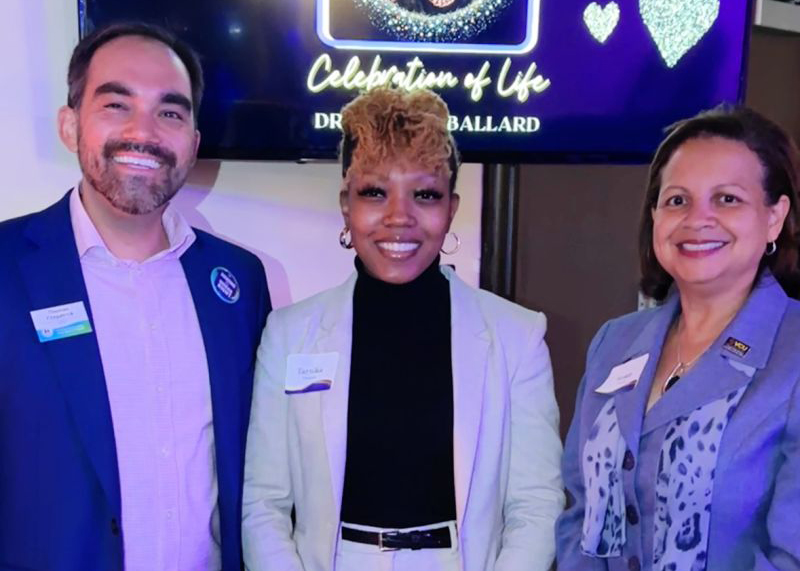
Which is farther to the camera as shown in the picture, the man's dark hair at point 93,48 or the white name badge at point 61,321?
the man's dark hair at point 93,48

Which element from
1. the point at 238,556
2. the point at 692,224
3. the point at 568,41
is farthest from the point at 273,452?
the point at 568,41

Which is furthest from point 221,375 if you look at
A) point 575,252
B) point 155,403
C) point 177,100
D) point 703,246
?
point 575,252

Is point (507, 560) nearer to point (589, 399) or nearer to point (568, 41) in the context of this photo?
point (589, 399)

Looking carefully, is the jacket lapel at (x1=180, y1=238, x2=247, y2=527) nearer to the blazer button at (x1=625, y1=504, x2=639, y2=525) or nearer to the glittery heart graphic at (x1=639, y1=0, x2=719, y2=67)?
the blazer button at (x1=625, y1=504, x2=639, y2=525)

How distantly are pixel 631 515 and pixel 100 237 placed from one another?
128 cm

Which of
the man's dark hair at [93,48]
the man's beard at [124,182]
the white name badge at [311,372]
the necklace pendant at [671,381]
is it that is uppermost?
the man's dark hair at [93,48]

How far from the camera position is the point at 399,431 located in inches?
72.4

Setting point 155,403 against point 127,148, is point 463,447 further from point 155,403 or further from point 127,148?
point 127,148

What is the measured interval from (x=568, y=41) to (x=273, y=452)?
1.48 meters

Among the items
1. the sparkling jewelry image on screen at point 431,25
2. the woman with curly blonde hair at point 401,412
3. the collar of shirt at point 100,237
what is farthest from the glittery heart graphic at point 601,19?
the collar of shirt at point 100,237

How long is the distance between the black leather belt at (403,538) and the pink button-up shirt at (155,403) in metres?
0.34

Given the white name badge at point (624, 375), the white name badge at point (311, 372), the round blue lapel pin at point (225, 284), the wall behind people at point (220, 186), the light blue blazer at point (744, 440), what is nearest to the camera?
Result: the light blue blazer at point (744, 440)

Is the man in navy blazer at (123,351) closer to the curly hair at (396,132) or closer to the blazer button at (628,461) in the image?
the curly hair at (396,132)

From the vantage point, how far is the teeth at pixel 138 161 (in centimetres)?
180
